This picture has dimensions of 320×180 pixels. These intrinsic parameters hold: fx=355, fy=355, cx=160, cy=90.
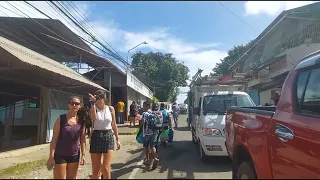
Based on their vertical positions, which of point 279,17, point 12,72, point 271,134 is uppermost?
point 279,17

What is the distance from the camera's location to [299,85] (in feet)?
13.1

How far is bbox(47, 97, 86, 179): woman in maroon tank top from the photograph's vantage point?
493 centimetres

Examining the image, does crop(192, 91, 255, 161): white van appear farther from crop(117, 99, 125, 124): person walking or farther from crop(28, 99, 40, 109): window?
crop(117, 99, 125, 124): person walking

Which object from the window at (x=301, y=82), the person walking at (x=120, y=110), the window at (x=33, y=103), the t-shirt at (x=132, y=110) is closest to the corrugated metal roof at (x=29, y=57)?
the window at (x=33, y=103)

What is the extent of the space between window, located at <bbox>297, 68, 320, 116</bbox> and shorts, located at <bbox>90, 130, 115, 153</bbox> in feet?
10.5

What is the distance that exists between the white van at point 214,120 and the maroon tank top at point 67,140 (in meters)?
4.44

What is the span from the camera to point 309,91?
155 inches

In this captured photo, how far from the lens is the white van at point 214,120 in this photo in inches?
347

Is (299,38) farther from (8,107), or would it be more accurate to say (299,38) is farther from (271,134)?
(271,134)

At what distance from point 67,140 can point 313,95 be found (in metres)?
3.27

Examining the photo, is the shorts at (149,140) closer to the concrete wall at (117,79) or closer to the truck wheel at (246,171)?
the truck wheel at (246,171)

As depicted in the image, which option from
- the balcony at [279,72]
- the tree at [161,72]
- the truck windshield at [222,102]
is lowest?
the truck windshield at [222,102]

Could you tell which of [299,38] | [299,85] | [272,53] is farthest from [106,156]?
[272,53]

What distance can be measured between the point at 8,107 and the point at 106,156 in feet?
36.6
